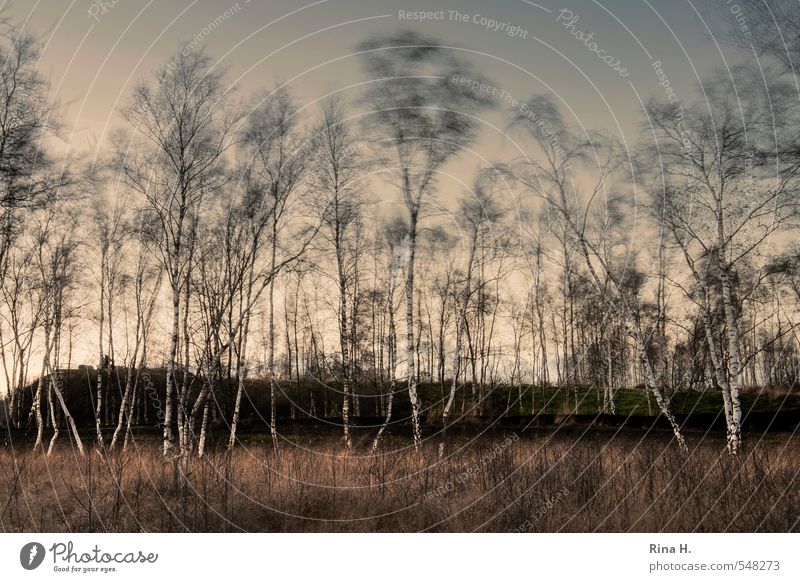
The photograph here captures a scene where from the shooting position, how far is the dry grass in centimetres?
873

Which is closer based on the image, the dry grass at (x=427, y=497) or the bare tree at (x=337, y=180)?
the dry grass at (x=427, y=497)

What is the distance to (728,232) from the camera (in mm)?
16953

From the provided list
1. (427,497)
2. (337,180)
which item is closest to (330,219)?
(337,180)

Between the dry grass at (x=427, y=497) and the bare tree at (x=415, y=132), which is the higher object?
the bare tree at (x=415, y=132)

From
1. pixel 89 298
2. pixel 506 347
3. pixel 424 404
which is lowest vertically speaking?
pixel 424 404

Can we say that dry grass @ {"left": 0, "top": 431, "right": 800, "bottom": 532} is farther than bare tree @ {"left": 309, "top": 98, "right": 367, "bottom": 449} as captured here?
No

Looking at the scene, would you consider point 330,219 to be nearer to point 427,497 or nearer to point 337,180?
point 337,180

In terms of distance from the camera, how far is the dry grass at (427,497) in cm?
873

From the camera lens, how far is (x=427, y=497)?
32.3 ft

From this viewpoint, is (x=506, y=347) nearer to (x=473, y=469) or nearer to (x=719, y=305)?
(x=719, y=305)

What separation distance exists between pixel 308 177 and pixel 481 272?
933cm

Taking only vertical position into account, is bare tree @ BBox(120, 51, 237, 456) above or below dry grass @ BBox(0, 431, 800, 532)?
above

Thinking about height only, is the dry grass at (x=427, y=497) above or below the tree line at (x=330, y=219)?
below

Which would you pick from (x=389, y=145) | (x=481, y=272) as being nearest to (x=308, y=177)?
(x=389, y=145)
